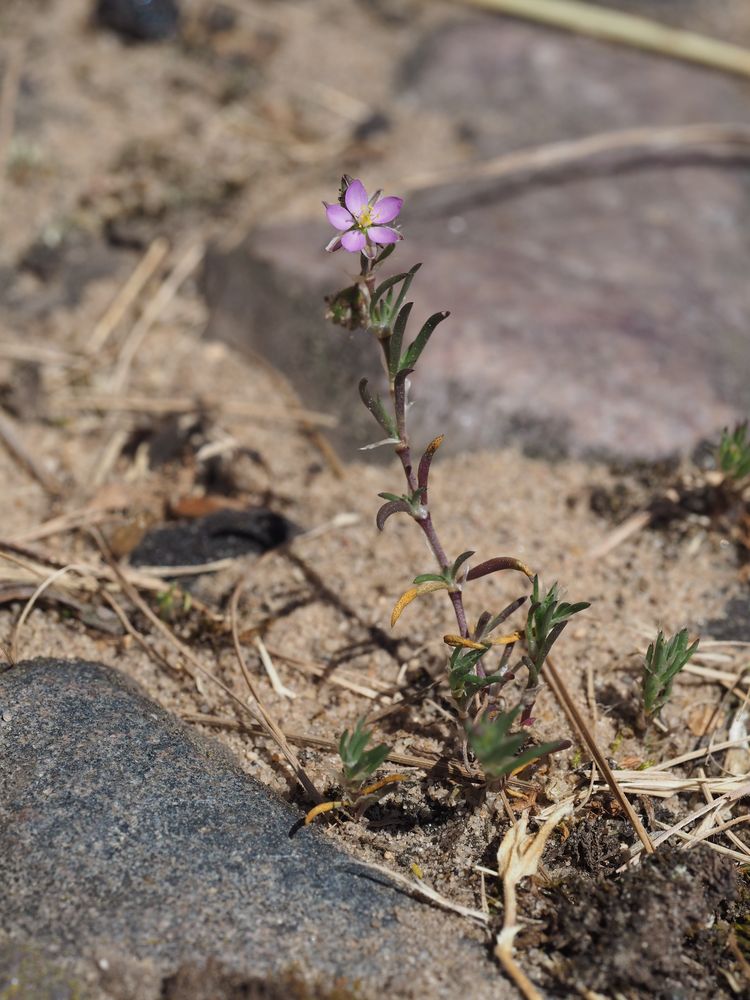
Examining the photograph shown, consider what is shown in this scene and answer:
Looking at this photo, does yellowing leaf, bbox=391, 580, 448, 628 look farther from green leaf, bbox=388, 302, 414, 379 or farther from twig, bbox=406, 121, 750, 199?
twig, bbox=406, 121, 750, 199

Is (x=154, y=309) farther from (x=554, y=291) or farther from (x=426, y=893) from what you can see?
(x=426, y=893)

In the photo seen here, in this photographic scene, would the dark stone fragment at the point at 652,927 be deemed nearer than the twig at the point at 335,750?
Yes

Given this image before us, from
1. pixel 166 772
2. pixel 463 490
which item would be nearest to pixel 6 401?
pixel 463 490

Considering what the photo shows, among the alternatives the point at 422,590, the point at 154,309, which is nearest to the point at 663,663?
the point at 422,590

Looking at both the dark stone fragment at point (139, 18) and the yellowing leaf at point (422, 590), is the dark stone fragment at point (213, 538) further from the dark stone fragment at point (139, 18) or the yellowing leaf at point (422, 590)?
the dark stone fragment at point (139, 18)

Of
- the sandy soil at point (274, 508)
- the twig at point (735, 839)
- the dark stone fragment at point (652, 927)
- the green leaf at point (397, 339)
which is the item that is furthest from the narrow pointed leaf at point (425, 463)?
the twig at point (735, 839)

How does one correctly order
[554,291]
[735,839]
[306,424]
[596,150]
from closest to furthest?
[735,839]
[306,424]
[554,291]
[596,150]

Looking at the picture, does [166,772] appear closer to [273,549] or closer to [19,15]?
[273,549]
